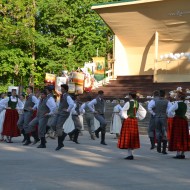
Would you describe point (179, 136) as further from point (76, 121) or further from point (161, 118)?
point (76, 121)

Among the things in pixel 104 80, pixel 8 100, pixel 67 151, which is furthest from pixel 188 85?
pixel 67 151

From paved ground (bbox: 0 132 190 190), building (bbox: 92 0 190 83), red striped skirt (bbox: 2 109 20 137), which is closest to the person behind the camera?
paved ground (bbox: 0 132 190 190)

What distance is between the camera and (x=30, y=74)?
42.5 m

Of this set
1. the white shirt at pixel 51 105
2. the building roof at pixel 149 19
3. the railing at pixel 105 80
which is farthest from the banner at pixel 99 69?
the white shirt at pixel 51 105

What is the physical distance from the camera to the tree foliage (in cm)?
4028

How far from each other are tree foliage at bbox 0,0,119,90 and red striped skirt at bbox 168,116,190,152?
2755cm

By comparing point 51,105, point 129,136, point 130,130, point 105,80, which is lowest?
point 129,136

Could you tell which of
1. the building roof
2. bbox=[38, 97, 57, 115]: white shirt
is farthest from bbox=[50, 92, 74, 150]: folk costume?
the building roof

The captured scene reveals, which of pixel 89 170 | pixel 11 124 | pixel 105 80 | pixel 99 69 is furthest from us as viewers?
pixel 105 80

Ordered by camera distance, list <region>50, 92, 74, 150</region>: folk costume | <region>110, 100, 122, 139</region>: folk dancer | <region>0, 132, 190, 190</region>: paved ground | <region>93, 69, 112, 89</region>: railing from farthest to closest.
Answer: <region>93, 69, 112, 89</region>: railing
<region>110, 100, 122, 139</region>: folk dancer
<region>50, 92, 74, 150</region>: folk costume
<region>0, 132, 190, 190</region>: paved ground

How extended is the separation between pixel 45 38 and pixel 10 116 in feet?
80.9

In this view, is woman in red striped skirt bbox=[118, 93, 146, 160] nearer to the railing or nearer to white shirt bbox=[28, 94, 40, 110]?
white shirt bbox=[28, 94, 40, 110]

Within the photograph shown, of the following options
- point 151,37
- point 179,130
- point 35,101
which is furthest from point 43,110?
point 151,37

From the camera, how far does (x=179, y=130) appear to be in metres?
13.1
